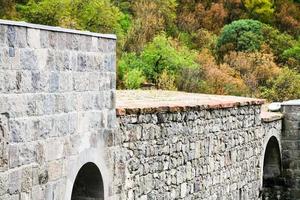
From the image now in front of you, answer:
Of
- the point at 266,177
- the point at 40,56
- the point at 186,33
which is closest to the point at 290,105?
the point at 266,177

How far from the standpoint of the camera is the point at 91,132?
717cm

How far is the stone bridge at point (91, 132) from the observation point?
577 centimetres

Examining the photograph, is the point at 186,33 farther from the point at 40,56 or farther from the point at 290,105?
the point at 40,56

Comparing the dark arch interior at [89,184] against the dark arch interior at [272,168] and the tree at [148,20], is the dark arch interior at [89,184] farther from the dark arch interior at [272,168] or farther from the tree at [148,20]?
the tree at [148,20]

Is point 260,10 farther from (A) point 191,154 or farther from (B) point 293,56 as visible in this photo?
(A) point 191,154

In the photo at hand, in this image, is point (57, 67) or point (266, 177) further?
point (266, 177)

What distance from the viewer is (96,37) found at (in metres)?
7.18

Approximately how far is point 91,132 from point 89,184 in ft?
2.33

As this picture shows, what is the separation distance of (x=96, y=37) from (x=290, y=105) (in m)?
9.88

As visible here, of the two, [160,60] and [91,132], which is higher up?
[160,60]

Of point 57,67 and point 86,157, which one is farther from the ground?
point 57,67

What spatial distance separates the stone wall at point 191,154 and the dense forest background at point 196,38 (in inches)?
367

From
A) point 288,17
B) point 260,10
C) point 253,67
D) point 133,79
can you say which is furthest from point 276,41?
point 133,79

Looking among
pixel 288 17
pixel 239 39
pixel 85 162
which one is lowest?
pixel 85 162
